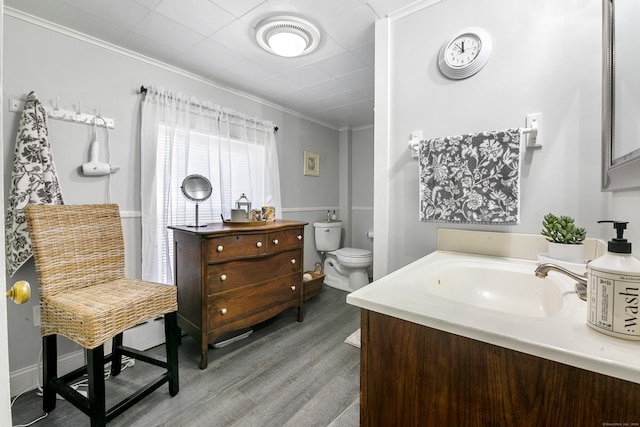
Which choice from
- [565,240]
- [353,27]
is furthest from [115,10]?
[565,240]

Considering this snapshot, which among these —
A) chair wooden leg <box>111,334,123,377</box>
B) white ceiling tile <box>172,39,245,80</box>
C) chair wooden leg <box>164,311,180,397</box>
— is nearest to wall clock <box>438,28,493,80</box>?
white ceiling tile <box>172,39,245,80</box>

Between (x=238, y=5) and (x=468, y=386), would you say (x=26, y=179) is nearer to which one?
(x=238, y=5)

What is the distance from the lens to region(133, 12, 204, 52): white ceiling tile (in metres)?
1.67

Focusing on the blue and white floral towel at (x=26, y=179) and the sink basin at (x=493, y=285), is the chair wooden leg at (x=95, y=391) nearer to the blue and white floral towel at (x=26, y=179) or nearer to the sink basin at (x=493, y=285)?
the blue and white floral towel at (x=26, y=179)

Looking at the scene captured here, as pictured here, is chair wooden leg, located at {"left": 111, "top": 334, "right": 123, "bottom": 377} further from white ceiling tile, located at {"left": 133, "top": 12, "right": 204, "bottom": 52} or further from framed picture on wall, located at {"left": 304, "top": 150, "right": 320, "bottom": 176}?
framed picture on wall, located at {"left": 304, "top": 150, "right": 320, "bottom": 176}

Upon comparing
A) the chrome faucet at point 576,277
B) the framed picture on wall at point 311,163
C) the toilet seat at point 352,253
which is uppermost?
the framed picture on wall at point 311,163

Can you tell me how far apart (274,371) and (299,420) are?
1.40 ft

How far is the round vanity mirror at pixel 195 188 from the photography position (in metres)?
2.07

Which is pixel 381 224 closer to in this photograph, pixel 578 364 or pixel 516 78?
pixel 516 78

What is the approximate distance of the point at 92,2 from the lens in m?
1.51

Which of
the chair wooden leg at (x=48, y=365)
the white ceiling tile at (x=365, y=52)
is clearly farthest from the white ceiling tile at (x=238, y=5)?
the chair wooden leg at (x=48, y=365)

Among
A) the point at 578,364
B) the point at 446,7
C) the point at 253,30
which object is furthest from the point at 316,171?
the point at 578,364

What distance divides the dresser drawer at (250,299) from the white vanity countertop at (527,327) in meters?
1.38

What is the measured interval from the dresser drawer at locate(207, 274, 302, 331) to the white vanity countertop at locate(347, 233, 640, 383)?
4.51 feet
